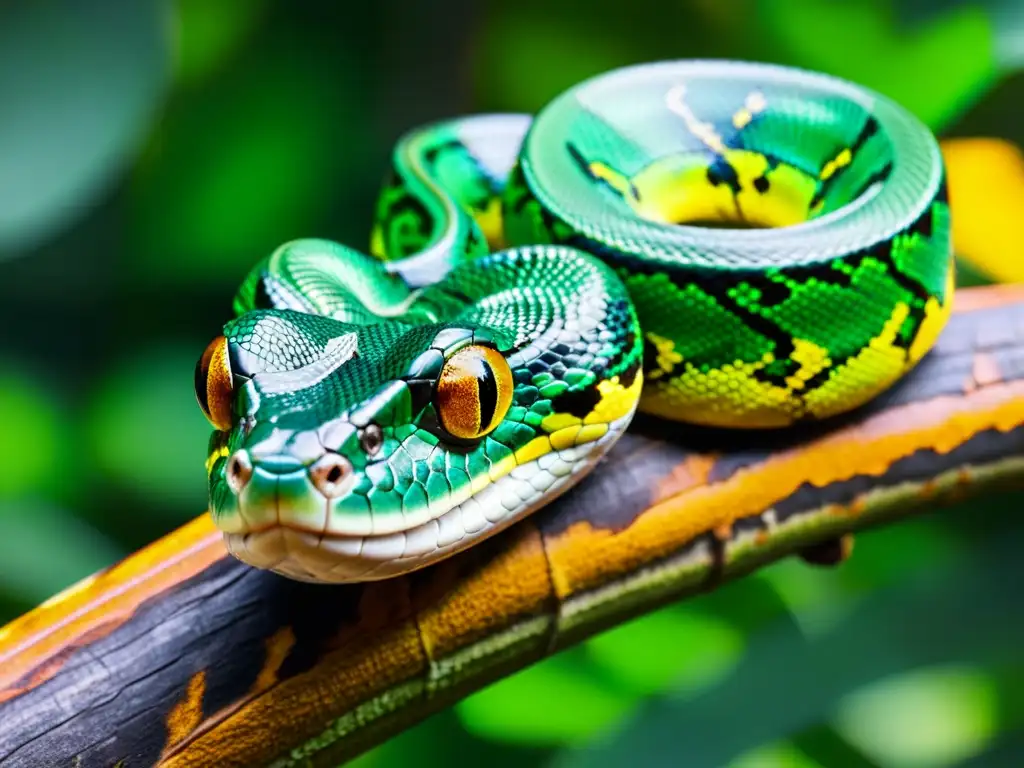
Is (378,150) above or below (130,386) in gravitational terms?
above

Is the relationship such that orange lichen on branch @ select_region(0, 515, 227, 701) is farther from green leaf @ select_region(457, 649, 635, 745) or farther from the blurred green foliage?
green leaf @ select_region(457, 649, 635, 745)

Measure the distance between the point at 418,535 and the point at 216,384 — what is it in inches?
14.4

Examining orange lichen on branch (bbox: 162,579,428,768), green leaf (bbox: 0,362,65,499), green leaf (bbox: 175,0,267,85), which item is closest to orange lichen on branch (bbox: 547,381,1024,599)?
orange lichen on branch (bbox: 162,579,428,768)

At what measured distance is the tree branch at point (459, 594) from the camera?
52.7 inches

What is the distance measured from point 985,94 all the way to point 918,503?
1.85 meters

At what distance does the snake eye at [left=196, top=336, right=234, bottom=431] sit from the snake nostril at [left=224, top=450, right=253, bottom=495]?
0.19 metres

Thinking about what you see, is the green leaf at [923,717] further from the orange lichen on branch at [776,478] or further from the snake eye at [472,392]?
the snake eye at [472,392]

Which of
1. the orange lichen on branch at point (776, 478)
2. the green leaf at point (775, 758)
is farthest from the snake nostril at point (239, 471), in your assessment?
the green leaf at point (775, 758)

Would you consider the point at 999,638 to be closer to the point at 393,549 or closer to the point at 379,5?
the point at 393,549

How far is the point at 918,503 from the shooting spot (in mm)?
1896

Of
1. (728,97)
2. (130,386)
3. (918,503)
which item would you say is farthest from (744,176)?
(130,386)

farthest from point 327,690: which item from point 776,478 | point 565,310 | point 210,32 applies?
point 210,32

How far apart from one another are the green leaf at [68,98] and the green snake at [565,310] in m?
1.09

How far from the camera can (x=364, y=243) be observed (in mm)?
3635
